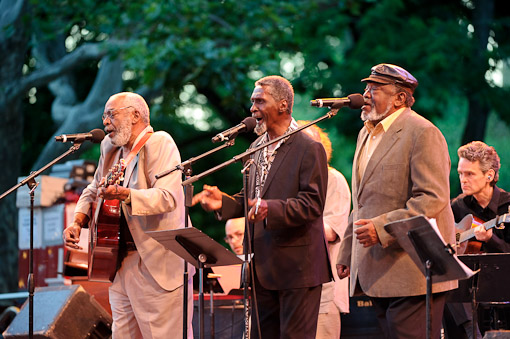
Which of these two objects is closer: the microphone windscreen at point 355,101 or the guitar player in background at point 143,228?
the microphone windscreen at point 355,101

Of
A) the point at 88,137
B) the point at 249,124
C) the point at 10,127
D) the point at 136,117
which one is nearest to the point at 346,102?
the point at 249,124

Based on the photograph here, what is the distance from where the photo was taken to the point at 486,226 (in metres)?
6.39

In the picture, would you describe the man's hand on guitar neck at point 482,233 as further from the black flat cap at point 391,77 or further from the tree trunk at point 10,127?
the tree trunk at point 10,127

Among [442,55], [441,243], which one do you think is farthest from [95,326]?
[442,55]

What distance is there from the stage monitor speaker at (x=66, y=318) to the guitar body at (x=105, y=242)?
72.9 inches

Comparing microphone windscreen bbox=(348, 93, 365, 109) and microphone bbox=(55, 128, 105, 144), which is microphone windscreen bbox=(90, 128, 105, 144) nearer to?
microphone bbox=(55, 128, 105, 144)

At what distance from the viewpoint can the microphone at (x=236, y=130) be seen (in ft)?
15.4

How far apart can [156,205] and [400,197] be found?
1644 mm

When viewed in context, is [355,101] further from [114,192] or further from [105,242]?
[105,242]

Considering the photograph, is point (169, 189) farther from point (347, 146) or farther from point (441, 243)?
point (347, 146)

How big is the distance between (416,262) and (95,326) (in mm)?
3862

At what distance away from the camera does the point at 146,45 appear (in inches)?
511

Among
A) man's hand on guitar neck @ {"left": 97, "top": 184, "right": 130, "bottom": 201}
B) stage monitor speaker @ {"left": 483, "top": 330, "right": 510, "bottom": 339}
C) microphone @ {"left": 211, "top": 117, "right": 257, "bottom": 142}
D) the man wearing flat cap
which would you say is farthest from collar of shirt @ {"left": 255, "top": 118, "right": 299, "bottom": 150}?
stage monitor speaker @ {"left": 483, "top": 330, "right": 510, "bottom": 339}

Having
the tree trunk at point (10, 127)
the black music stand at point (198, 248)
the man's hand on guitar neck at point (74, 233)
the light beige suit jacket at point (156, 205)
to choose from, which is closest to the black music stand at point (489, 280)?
the black music stand at point (198, 248)
